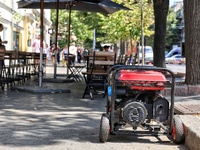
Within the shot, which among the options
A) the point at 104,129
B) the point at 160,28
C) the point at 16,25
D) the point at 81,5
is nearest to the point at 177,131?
the point at 104,129

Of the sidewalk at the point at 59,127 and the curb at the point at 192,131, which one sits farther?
the sidewalk at the point at 59,127

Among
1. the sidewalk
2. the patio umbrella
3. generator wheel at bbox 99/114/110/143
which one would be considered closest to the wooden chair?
the sidewalk

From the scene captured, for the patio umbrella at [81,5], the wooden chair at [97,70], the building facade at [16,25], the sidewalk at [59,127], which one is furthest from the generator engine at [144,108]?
the building facade at [16,25]

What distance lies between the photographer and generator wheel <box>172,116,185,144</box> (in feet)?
19.2

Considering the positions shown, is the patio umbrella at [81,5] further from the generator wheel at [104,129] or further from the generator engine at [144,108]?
the generator wheel at [104,129]

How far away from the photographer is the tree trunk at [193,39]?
10.8 m

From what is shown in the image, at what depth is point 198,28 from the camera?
35.3 feet

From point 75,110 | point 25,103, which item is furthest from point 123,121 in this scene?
point 25,103

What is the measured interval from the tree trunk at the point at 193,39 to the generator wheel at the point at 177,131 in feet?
16.6

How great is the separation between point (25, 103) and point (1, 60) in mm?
2360

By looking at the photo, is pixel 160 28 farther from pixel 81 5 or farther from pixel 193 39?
pixel 193 39

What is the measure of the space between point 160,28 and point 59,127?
11471mm

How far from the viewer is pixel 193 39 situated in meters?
10.8

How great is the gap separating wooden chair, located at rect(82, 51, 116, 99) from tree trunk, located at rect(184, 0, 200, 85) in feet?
6.22
